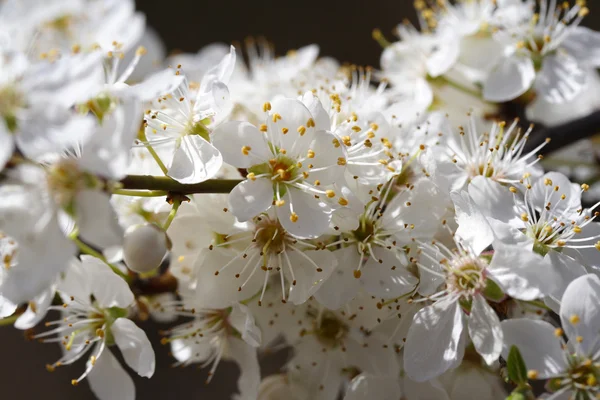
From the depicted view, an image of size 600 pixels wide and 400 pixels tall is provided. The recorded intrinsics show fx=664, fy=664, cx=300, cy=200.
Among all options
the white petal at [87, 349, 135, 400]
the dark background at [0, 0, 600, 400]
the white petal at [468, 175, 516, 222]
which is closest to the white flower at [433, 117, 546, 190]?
the white petal at [468, 175, 516, 222]

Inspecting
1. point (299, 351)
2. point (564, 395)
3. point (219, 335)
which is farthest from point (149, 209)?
point (564, 395)

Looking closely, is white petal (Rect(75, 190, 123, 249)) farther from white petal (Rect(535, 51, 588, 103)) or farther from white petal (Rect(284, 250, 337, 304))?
white petal (Rect(535, 51, 588, 103))

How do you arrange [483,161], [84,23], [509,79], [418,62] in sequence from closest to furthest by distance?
[483,161]
[509,79]
[418,62]
[84,23]

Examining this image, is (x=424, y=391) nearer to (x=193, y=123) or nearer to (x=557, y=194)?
(x=557, y=194)

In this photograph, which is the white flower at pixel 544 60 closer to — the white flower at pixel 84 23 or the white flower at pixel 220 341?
the white flower at pixel 220 341

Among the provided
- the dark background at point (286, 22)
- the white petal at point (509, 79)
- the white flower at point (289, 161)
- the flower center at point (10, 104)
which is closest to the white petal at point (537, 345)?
the white flower at point (289, 161)

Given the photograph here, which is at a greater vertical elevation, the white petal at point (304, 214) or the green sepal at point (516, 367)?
the white petal at point (304, 214)

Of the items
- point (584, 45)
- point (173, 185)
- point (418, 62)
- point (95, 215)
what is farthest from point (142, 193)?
point (584, 45)
